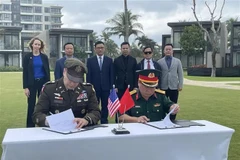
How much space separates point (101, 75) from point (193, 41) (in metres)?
38.3

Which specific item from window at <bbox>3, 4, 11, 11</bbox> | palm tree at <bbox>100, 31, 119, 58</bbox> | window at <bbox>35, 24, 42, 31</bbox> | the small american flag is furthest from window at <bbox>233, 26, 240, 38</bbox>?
window at <bbox>3, 4, 11, 11</bbox>

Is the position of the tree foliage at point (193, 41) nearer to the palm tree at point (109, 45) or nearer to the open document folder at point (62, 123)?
the palm tree at point (109, 45)

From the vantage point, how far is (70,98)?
11.8ft

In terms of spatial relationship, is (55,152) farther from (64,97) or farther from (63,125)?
(64,97)

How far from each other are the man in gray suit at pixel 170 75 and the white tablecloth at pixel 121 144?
3977mm

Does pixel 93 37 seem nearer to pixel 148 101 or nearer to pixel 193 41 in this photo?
pixel 193 41

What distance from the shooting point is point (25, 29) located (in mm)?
111500

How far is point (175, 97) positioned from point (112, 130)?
440cm

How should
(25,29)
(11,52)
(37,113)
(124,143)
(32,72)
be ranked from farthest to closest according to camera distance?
(25,29) < (11,52) < (32,72) < (37,113) < (124,143)

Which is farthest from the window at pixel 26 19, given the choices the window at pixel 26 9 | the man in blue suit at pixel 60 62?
the man in blue suit at pixel 60 62

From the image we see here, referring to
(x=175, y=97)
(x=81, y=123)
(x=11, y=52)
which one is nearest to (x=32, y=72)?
(x=175, y=97)

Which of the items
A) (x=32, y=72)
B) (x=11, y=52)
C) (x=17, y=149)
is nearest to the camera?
(x=17, y=149)

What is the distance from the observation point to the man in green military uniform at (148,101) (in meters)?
3.97

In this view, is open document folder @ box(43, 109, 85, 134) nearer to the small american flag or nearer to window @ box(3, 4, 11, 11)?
the small american flag
